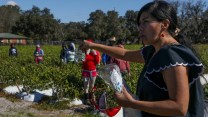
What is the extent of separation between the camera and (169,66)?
196 centimetres

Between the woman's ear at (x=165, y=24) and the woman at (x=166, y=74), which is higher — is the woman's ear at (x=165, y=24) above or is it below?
→ above

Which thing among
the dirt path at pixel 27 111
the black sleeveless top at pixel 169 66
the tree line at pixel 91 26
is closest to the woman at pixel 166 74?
the black sleeveless top at pixel 169 66

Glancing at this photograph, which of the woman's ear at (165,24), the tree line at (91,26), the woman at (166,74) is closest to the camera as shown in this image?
the woman at (166,74)

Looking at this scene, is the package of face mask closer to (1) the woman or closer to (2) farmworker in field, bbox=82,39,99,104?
(1) the woman

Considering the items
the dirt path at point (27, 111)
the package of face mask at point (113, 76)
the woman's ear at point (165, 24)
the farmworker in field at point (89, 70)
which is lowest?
the dirt path at point (27, 111)

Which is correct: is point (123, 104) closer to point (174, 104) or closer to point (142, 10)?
point (174, 104)

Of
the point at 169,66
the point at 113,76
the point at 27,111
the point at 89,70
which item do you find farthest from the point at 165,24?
the point at 89,70

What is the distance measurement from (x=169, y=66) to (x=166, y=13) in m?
0.31

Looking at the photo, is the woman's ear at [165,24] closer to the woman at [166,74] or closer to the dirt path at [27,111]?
the woman at [166,74]

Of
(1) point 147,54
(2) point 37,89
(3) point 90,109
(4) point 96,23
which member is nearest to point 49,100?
(2) point 37,89

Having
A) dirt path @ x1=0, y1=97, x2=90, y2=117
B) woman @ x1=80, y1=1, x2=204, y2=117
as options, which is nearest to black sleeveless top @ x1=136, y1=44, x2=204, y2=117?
woman @ x1=80, y1=1, x2=204, y2=117

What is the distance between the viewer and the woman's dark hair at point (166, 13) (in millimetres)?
2094

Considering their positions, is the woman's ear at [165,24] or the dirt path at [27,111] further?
the dirt path at [27,111]

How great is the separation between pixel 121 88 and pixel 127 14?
113 metres
